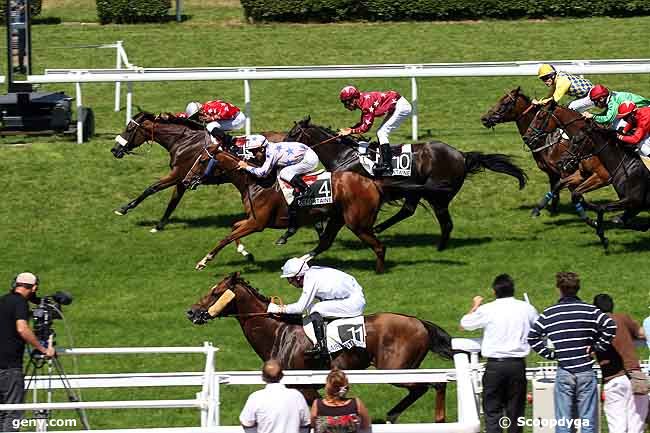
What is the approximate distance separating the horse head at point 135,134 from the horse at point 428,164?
1.82 meters

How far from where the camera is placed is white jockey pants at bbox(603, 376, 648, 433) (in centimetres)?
753

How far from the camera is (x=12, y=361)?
7984 mm

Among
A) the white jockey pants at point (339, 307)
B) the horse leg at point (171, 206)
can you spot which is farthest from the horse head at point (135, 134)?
the white jockey pants at point (339, 307)

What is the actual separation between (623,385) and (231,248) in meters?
6.61

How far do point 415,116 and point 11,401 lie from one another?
9070mm

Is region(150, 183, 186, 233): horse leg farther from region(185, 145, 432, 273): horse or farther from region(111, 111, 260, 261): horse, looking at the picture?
region(185, 145, 432, 273): horse

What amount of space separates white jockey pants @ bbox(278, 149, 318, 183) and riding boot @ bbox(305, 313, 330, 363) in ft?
12.8

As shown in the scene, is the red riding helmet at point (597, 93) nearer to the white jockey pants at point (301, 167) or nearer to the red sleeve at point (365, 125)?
the red sleeve at point (365, 125)

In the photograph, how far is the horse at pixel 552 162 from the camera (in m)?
13.4

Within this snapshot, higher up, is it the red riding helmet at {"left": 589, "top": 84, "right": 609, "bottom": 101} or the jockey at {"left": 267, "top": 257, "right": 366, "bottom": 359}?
the red riding helmet at {"left": 589, "top": 84, "right": 609, "bottom": 101}

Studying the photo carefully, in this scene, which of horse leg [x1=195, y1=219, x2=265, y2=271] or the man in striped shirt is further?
horse leg [x1=195, y1=219, x2=265, y2=271]

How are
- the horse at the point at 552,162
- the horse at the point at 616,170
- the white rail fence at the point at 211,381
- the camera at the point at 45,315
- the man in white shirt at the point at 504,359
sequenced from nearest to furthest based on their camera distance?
the white rail fence at the point at 211,381, the man in white shirt at the point at 504,359, the camera at the point at 45,315, the horse at the point at 616,170, the horse at the point at 552,162

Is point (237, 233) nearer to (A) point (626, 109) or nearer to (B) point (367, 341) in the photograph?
(A) point (626, 109)

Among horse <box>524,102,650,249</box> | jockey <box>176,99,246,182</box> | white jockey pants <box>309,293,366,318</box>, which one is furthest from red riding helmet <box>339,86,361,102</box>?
white jockey pants <box>309,293,366,318</box>
